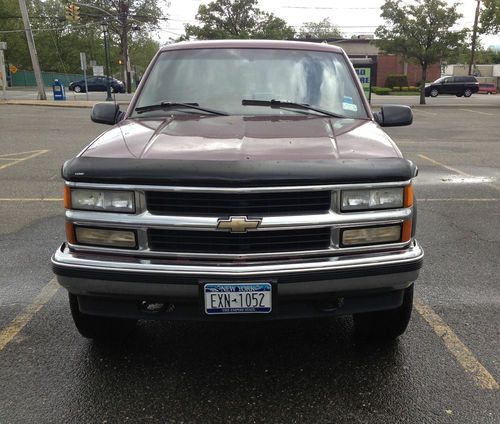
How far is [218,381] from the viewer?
117 inches

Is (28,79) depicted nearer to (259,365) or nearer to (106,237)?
(106,237)

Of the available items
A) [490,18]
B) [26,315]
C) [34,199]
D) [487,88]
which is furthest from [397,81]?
[26,315]

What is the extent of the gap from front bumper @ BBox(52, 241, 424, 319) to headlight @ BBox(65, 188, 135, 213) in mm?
251

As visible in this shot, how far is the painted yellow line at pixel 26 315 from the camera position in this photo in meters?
3.48

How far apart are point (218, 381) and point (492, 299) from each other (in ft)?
7.62

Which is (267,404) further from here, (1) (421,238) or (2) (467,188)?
(2) (467,188)

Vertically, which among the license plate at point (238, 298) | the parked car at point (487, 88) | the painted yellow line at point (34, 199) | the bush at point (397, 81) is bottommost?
the parked car at point (487, 88)

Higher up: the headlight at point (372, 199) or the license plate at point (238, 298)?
the headlight at point (372, 199)

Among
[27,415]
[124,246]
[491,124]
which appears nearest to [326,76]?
[124,246]

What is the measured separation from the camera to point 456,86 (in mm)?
41156

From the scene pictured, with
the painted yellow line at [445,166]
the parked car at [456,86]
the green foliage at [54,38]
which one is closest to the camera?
the painted yellow line at [445,166]

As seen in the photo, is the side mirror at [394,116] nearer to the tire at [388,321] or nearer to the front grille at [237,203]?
the tire at [388,321]

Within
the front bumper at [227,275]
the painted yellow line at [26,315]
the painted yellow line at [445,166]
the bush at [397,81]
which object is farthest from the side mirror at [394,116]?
the bush at [397,81]

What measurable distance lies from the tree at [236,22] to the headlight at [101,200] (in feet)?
135
